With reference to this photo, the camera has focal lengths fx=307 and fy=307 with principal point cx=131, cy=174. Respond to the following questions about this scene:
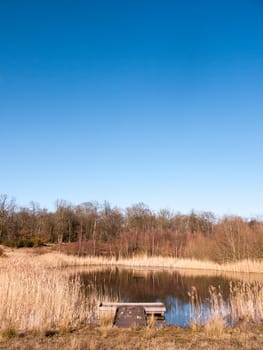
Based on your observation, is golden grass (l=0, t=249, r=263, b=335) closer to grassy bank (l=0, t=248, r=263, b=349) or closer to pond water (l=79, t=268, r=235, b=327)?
grassy bank (l=0, t=248, r=263, b=349)

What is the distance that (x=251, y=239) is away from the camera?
71.3 feet

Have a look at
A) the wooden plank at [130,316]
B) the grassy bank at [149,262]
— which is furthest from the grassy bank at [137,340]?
the grassy bank at [149,262]

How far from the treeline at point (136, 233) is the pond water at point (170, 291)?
5334 mm

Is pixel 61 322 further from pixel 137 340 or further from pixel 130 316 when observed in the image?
pixel 137 340

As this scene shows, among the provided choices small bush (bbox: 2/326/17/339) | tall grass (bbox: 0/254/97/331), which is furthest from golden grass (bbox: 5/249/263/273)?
small bush (bbox: 2/326/17/339)

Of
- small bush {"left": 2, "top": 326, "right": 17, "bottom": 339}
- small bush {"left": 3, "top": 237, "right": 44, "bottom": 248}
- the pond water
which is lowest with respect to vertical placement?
the pond water

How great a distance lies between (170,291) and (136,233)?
18.3 metres

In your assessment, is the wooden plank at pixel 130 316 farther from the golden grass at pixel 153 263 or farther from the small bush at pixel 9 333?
the golden grass at pixel 153 263

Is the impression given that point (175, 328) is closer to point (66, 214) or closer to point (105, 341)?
point (105, 341)

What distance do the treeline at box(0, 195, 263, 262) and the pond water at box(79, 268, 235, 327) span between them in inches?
210

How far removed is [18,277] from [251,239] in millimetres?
17725

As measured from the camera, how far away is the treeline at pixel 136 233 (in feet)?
74.9

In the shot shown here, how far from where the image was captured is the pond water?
31.7 ft

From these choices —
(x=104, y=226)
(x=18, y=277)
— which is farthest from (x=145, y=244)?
(x=18, y=277)
